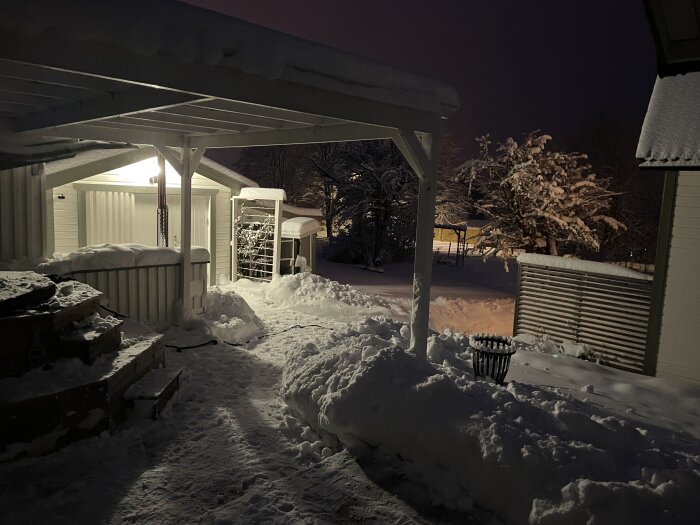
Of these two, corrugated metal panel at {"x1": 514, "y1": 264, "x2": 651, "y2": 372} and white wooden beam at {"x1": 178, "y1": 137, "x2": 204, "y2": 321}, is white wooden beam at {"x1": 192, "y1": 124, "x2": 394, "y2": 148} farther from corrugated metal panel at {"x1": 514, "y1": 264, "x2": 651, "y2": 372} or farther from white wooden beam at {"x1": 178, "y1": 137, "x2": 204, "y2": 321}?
corrugated metal panel at {"x1": 514, "y1": 264, "x2": 651, "y2": 372}

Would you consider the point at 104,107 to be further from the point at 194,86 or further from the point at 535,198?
the point at 535,198

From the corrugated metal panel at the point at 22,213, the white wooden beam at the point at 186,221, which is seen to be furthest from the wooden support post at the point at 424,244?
the corrugated metal panel at the point at 22,213

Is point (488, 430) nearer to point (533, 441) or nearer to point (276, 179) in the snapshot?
point (533, 441)

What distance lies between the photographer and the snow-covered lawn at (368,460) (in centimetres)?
301

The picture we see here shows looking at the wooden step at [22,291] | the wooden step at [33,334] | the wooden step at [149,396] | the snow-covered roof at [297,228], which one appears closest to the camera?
the wooden step at [33,334]

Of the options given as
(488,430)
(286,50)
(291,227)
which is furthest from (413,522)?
(291,227)

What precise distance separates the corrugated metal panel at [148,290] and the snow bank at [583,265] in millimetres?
6320

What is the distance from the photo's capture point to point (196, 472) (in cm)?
359

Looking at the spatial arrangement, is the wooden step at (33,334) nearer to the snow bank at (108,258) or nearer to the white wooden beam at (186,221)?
the snow bank at (108,258)

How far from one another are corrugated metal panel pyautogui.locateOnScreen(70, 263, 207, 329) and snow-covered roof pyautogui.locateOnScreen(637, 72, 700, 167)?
690cm

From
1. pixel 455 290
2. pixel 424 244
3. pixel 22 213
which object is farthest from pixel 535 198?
pixel 22 213

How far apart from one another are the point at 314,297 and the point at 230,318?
9.31 ft

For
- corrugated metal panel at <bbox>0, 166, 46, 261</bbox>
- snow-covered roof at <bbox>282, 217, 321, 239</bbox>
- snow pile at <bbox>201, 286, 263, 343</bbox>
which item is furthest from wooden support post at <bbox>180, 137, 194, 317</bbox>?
snow-covered roof at <bbox>282, 217, 321, 239</bbox>

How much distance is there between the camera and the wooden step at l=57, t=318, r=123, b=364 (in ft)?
13.6
